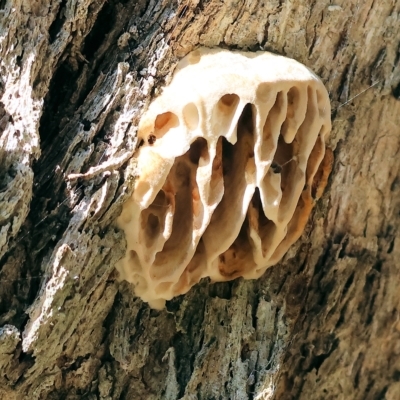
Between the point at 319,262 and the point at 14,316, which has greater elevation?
the point at 319,262

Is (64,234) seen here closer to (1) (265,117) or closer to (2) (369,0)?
(1) (265,117)

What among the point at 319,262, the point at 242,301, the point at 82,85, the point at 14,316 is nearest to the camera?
the point at 14,316

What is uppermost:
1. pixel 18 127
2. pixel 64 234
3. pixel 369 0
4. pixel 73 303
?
pixel 369 0

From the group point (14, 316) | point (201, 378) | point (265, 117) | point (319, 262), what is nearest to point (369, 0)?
point (265, 117)
